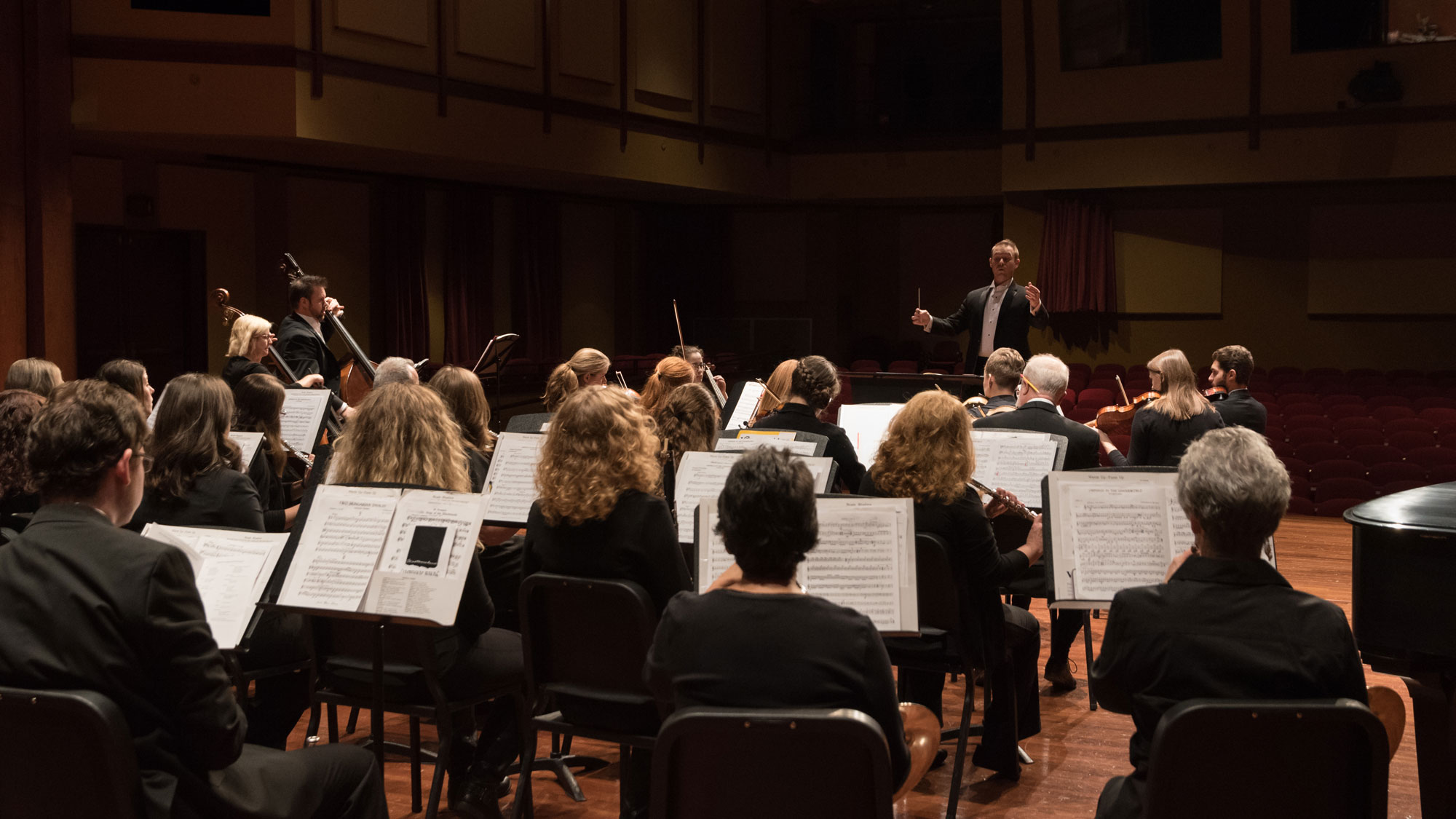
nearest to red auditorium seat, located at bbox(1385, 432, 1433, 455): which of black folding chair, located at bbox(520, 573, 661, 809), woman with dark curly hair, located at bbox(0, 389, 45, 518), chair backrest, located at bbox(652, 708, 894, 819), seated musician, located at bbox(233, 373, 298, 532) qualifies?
black folding chair, located at bbox(520, 573, 661, 809)

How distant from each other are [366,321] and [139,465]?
9502mm

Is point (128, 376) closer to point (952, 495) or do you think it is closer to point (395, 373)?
point (395, 373)

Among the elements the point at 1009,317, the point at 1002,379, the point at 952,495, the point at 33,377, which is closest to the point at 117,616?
the point at 952,495

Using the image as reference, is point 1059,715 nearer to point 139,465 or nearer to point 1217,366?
point 1217,366

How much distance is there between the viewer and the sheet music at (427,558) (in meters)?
2.95

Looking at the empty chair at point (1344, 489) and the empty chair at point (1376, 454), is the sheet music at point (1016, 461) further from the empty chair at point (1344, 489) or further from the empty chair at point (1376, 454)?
the empty chair at point (1376, 454)

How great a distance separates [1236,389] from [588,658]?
4.51 meters

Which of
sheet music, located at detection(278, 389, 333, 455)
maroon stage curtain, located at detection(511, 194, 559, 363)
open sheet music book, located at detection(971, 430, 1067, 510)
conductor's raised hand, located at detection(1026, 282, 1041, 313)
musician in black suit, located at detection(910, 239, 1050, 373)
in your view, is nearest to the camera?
open sheet music book, located at detection(971, 430, 1067, 510)

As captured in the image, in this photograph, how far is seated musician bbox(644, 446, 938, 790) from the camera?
82.0 inches

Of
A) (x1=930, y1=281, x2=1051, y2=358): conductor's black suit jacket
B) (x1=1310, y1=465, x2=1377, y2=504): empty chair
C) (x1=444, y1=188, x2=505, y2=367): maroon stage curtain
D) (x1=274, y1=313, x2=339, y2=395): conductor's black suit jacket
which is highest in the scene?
(x1=444, y1=188, x2=505, y2=367): maroon stage curtain

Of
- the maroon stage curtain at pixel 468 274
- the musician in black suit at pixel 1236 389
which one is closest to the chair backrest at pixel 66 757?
the musician in black suit at pixel 1236 389

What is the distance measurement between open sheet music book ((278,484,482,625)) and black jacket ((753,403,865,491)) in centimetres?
181

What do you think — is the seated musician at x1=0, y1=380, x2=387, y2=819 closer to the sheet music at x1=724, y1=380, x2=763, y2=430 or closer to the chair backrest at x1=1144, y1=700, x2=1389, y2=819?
the chair backrest at x1=1144, y1=700, x2=1389, y2=819

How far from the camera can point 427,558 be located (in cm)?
299
